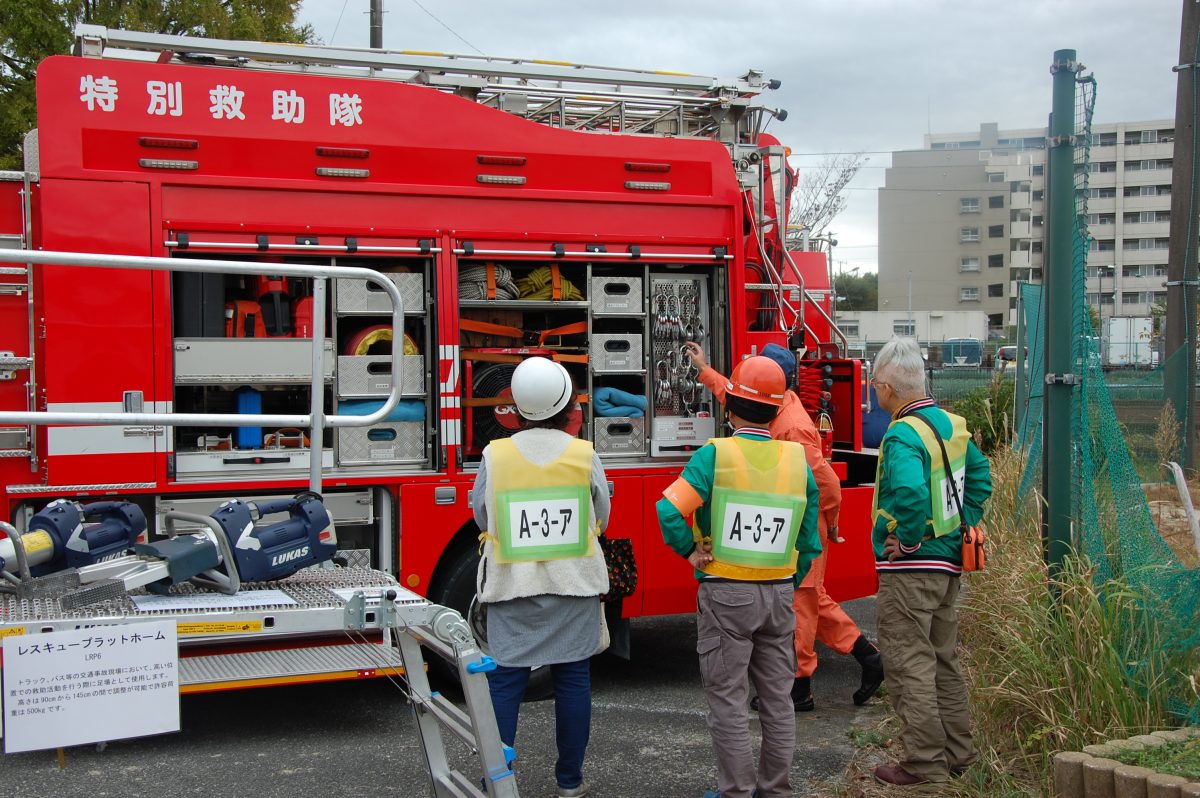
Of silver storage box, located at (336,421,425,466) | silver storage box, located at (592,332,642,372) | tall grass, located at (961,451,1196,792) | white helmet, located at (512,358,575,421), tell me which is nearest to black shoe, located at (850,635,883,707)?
tall grass, located at (961,451,1196,792)

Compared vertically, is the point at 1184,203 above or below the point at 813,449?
above

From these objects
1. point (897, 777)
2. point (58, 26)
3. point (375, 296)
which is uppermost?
point (58, 26)

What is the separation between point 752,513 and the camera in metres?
4.27

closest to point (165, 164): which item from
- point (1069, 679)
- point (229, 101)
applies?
point (229, 101)

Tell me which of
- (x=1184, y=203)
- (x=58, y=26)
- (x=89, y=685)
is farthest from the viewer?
(x=58, y=26)

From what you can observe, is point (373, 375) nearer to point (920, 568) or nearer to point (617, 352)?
point (617, 352)

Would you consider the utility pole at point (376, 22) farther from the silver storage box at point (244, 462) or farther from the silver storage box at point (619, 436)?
the silver storage box at point (244, 462)

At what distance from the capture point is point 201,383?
5.61 meters

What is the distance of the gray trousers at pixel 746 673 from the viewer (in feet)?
13.8

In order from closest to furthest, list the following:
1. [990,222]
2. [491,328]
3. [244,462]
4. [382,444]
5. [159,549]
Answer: [159,549] → [244,462] → [382,444] → [491,328] → [990,222]

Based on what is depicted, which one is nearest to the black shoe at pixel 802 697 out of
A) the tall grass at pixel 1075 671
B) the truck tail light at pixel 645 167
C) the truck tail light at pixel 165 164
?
the tall grass at pixel 1075 671

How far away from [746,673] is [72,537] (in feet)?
7.93

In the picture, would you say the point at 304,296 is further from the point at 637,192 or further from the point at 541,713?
the point at 541,713

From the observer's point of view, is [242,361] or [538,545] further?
[242,361]
